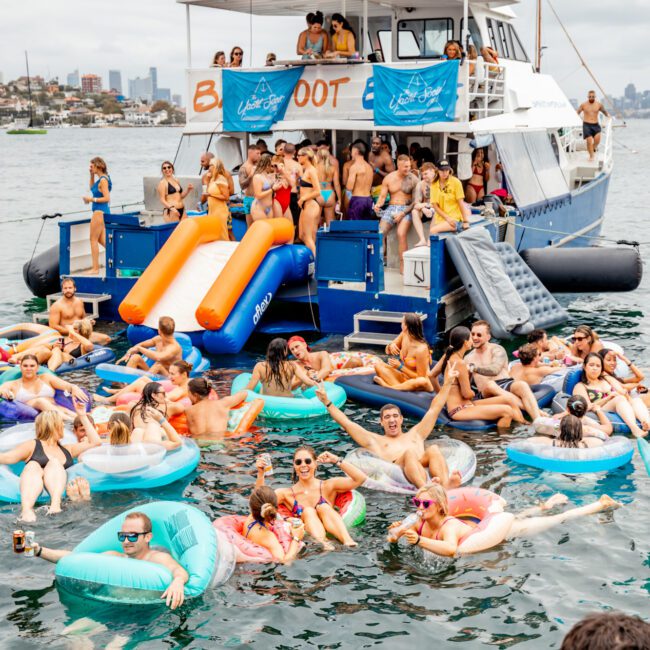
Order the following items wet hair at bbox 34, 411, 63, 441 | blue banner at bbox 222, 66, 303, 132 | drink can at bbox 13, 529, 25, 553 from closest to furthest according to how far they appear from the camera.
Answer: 1. drink can at bbox 13, 529, 25, 553
2. wet hair at bbox 34, 411, 63, 441
3. blue banner at bbox 222, 66, 303, 132

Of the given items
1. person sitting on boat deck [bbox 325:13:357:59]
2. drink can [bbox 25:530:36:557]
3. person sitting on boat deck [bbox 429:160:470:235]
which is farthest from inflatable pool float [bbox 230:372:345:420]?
person sitting on boat deck [bbox 325:13:357:59]

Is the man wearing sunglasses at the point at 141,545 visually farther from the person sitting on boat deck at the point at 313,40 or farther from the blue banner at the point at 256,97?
the person sitting on boat deck at the point at 313,40

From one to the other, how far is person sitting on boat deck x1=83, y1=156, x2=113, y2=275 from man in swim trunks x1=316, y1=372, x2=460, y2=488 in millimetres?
8450

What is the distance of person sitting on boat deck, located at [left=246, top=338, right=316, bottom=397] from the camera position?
12109mm

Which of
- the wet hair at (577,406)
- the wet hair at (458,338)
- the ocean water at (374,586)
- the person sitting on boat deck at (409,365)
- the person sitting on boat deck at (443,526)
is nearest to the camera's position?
the ocean water at (374,586)

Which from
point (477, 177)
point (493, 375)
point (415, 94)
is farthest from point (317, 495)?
point (477, 177)

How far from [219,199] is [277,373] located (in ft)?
16.0

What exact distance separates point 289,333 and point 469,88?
531 cm

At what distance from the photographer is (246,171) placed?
1653cm

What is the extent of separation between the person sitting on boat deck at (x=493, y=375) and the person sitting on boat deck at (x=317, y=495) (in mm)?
3252

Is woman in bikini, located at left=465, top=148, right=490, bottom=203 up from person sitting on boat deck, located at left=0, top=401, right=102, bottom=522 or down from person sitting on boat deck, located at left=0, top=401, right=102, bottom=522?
up

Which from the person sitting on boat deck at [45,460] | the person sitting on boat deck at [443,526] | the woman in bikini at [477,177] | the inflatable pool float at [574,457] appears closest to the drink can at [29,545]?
the person sitting on boat deck at [45,460]

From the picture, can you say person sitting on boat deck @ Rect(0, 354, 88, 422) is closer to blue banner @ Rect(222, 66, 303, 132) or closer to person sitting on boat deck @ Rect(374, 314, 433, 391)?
person sitting on boat deck @ Rect(374, 314, 433, 391)

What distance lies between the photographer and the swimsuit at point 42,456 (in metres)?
9.49
